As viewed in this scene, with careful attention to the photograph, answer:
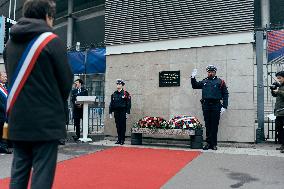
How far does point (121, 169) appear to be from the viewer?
5.52m

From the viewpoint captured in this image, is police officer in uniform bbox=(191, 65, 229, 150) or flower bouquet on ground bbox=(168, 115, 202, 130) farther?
flower bouquet on ground bbox=(168, 115, 202, 130)

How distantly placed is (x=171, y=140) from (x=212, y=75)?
2.26m

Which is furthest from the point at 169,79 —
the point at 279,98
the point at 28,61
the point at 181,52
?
→ the point at 28,61

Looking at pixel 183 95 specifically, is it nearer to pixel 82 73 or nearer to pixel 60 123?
pixel 82 73

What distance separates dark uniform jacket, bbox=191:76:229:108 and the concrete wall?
0.60 meters

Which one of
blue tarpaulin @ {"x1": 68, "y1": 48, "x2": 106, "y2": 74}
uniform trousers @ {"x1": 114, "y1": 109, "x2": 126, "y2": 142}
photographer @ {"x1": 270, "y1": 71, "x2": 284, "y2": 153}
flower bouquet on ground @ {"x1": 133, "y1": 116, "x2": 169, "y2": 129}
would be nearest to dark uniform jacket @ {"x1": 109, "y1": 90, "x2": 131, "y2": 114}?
uniform trousers @ {"x1": 114, "y1": 109, "x2": 126, "y2": 142}

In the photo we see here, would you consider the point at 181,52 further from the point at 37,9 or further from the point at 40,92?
the point at 40,92

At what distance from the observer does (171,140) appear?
902 centimetres

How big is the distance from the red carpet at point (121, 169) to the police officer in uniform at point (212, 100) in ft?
2.95

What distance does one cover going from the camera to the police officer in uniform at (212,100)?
312 inches

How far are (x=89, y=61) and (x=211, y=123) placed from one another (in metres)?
5.68

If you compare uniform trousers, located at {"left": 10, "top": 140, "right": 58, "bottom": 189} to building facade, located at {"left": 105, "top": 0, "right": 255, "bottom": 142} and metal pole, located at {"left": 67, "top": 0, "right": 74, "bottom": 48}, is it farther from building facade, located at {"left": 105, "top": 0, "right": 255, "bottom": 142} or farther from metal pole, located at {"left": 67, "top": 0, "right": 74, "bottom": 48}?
metal pole, located at {"left": 67, "top": 0, "right": 74, "bottom": 48}

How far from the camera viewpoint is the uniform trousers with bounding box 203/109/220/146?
26.2ft

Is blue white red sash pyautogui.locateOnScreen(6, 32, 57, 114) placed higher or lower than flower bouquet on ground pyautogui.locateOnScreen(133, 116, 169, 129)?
higher
